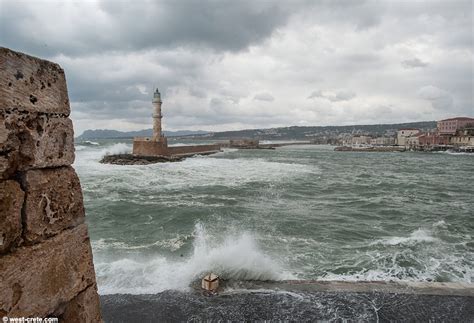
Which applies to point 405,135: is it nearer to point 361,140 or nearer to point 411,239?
point 361,140

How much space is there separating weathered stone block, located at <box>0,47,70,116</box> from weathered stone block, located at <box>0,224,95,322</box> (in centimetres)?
77

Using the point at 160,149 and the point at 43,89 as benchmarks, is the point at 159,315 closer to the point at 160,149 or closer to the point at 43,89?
the point at 43,89

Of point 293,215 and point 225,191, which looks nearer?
point 293,215

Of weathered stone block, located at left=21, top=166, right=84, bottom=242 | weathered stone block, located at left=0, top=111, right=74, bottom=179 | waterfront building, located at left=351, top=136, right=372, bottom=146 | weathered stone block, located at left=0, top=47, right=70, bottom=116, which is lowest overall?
waterfront building, located at left=351, top=136, right=372, bottom=146

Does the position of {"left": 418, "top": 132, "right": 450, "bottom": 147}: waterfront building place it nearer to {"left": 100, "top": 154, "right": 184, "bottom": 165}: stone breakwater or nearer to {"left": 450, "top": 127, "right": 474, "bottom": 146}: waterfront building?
{"left": 450, "top": 127, "right": 474, "bottom": 146}: waterfront building

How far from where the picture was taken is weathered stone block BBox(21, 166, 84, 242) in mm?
1748

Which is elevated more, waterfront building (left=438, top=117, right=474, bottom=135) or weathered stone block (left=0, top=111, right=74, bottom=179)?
waterfront building (left=438, top=117, right=474, bottom=135)

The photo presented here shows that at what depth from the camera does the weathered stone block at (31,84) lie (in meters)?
1.61

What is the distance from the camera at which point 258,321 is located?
4699 mm

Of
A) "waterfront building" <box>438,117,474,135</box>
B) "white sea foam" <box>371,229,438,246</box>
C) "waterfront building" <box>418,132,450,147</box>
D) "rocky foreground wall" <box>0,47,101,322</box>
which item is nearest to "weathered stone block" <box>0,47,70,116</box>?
"rocky foreground wall" <box>0,47,101,322</box>

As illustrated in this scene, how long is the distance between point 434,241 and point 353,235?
227 cm

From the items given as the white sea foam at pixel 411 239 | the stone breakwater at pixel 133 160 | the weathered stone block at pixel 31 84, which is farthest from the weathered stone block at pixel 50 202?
the stone breakwater at pixel 133 160

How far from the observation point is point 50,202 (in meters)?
1.89

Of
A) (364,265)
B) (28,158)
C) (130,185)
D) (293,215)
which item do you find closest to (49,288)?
(28,158)
